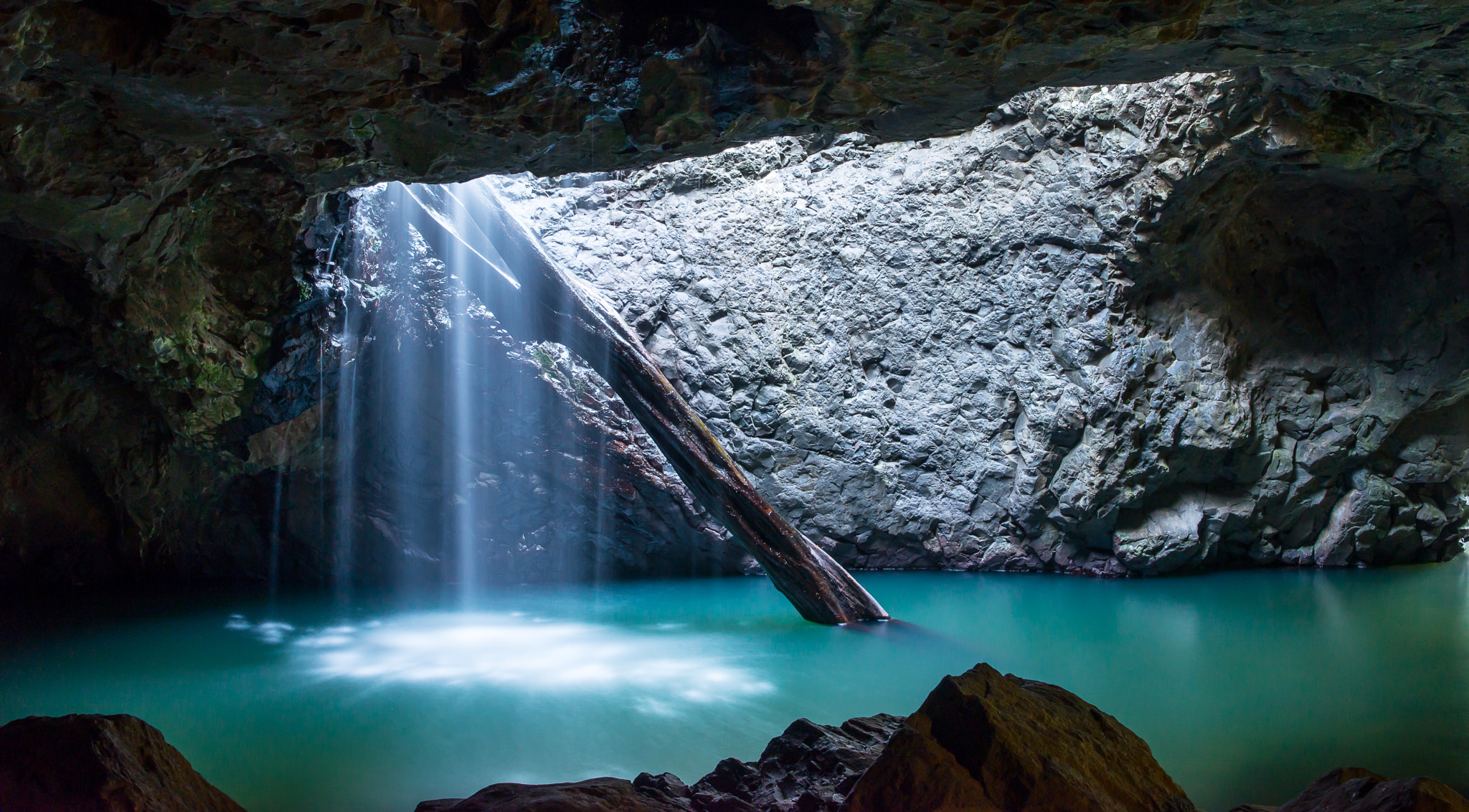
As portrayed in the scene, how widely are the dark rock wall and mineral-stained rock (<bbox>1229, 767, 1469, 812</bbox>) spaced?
223cm

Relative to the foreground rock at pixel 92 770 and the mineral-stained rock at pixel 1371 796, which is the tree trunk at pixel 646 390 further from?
the foreground rock at pixel 92 770

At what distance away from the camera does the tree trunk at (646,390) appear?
5910 millimetres

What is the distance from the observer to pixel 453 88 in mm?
3094

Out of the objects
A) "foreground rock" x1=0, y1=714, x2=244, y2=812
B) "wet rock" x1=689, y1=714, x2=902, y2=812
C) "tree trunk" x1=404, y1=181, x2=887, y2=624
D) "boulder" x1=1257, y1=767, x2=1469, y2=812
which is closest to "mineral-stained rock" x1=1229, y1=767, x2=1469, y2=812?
"boulder" x1=1257, y1=767, x2=1469, y2=812

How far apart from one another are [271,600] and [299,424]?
1.51 m

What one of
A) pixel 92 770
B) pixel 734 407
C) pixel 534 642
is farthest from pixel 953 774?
pixel 734 407

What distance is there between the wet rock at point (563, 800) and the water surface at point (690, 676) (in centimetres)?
71

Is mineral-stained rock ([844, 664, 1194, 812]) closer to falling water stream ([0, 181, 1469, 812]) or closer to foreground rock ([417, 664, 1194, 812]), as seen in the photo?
foreground rock ([417, 664, 1194, 812])

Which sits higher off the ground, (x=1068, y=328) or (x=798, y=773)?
(x=1068, y=328)

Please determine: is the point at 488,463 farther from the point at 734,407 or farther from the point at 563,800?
the point at 563,800

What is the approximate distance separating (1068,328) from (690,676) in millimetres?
5044

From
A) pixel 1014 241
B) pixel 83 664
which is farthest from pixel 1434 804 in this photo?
pixel 1014 241

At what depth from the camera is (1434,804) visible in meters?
1.60

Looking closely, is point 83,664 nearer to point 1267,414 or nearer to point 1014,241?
point 1014,241
